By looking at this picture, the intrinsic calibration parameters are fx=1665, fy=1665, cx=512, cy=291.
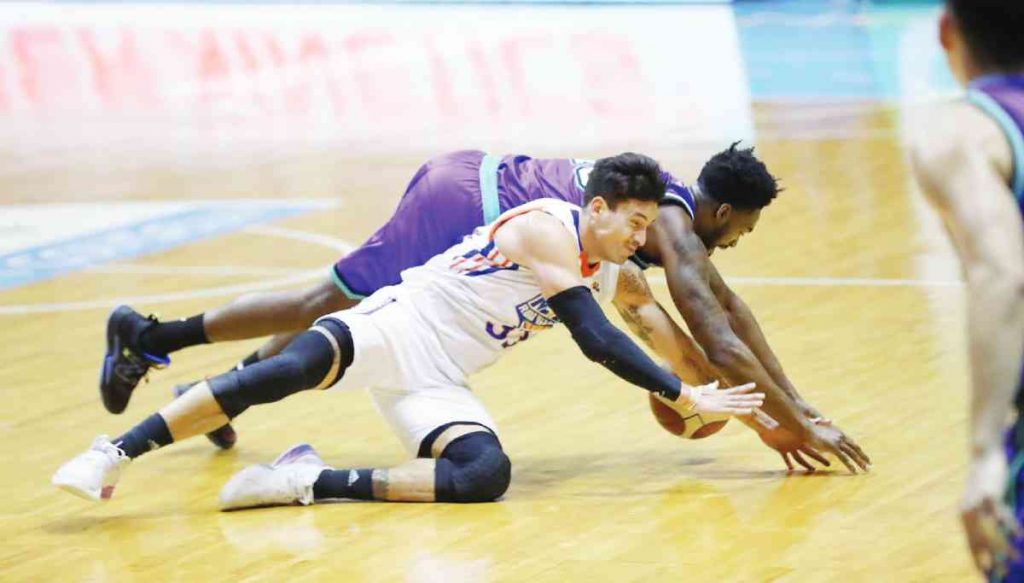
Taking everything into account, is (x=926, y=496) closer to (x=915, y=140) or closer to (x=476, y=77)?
(x=915, y=140)

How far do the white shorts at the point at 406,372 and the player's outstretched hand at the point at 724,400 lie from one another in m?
0.78

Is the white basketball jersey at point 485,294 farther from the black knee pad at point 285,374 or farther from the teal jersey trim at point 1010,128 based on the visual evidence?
the teal jersey trim at point 1010,128

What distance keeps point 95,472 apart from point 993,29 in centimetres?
322

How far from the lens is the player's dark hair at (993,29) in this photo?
98.1 inches

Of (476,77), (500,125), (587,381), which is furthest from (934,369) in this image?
(476,77)

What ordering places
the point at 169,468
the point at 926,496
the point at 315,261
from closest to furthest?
the point at 926,496 → the point at 169,468 → the point at 315,261

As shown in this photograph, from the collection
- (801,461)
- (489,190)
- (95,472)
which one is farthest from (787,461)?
(95,472)

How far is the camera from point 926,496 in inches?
194

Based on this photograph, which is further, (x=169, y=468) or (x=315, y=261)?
(x=315, y=261)

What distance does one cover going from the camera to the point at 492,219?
18.8 ft

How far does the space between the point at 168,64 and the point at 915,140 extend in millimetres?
15534

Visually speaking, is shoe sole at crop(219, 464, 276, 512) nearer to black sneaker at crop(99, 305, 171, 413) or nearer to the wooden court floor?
the wooden court floor

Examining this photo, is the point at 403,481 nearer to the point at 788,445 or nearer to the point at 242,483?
the point at 242,483

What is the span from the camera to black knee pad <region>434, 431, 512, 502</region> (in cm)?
507
